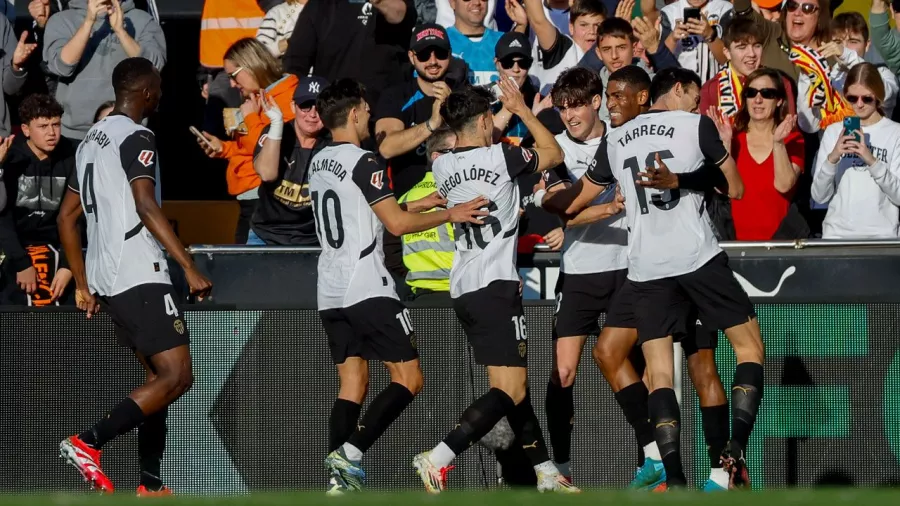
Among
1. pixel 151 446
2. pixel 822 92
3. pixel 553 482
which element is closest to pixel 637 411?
pixel 553 482

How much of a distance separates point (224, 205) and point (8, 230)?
2458 millimetres

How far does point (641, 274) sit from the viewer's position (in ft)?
27.1

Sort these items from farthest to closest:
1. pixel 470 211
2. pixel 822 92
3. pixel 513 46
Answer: pixel 822 92
pixel 513 46
pixel 470 211

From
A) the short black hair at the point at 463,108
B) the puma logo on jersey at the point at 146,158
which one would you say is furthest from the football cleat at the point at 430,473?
the puma logo on jersey at the point at 146,158

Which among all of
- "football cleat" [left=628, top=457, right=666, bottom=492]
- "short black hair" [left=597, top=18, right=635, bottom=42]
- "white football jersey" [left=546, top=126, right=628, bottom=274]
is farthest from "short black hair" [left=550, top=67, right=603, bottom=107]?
"football cleat" [left=628, top=457, right=666, bottom=492]

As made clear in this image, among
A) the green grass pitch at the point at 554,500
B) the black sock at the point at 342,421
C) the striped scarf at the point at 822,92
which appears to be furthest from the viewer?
the striped scarf at the point at 822,92

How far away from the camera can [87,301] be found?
8945mm

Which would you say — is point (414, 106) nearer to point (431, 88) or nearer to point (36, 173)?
point (431, 88)

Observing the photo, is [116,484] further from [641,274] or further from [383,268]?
[641,274]

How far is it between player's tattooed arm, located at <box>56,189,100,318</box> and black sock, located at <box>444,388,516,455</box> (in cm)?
245

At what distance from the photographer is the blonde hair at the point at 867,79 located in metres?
9.98

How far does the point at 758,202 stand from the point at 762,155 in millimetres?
327

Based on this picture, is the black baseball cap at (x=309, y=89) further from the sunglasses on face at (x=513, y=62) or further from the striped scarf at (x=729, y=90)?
the striped scarf at (x=729, y=90)

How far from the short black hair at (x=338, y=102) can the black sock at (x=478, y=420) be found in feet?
6.30
